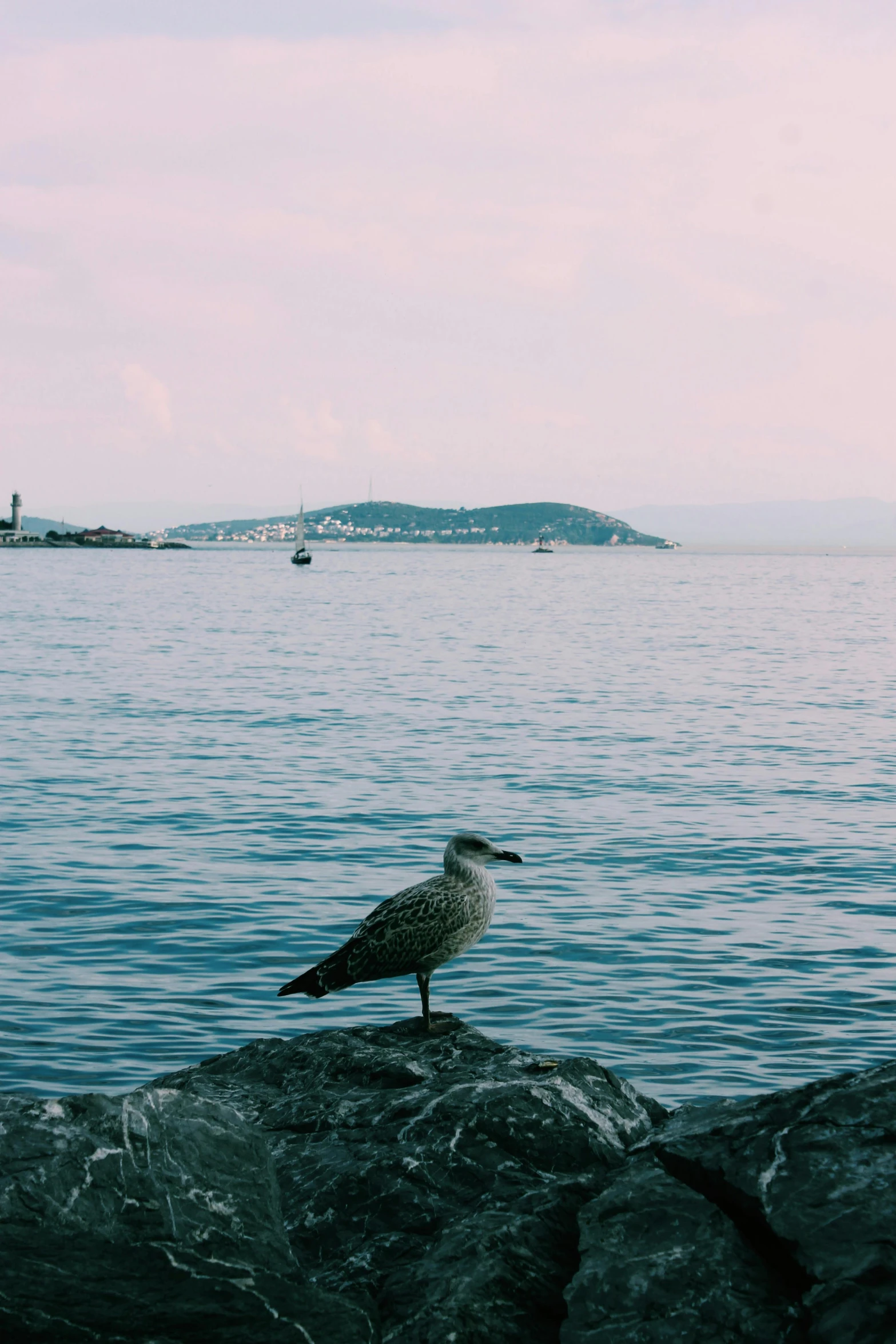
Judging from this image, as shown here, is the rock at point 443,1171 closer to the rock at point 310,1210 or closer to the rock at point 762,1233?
the rock at point 310,1210

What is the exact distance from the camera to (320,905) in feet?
56.8

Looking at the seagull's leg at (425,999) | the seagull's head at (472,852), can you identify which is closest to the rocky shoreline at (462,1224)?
the seagull's leg at (425,999)

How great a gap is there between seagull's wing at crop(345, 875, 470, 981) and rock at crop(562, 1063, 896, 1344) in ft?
10.5

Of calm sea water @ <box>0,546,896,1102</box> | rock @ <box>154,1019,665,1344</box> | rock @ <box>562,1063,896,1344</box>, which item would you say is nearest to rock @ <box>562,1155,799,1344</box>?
rock @ <box>562,1063,896,1344</box>

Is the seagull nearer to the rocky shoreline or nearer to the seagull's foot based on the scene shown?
the seagull's foot

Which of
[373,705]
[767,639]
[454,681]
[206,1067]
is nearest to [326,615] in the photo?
[767,639]

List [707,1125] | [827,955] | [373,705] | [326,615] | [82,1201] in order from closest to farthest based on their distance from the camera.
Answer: [82,1201]
[707,1125]
[827,955]
[373,705]
[326,615]

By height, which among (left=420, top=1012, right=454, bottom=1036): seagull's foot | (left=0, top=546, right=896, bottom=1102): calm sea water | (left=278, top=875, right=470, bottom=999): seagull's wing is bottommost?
(left=0, top=546, right=896, bottom=1102): calm sea water

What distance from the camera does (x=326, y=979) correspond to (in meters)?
10.2

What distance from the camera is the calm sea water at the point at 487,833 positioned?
12852 mm

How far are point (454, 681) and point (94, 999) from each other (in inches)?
1360

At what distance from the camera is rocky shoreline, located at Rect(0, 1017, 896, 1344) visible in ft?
19.5

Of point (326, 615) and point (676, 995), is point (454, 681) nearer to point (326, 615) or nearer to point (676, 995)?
point (676, 995)

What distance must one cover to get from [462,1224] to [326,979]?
341 centimetres
